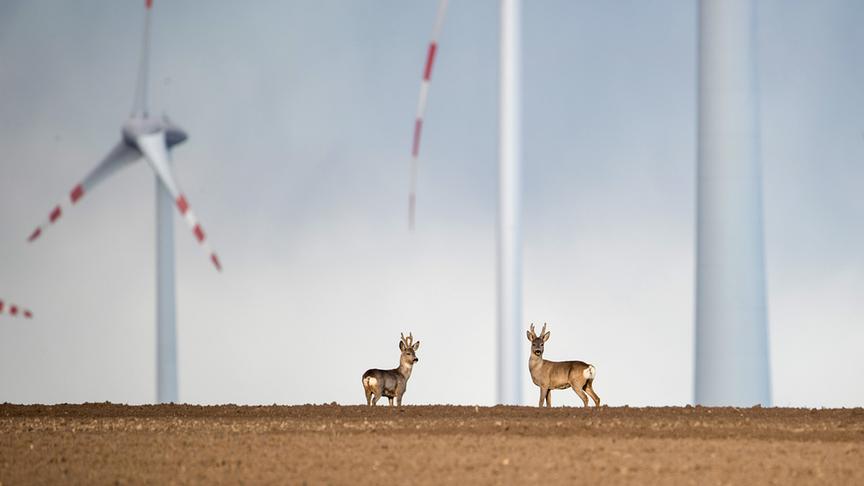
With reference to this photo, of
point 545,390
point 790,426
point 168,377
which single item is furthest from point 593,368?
point 168,377

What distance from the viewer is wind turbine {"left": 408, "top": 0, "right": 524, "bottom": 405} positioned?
120 feet

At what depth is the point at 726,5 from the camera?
1679 inches

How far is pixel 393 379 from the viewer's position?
121 ft

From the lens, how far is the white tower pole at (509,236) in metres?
36.7

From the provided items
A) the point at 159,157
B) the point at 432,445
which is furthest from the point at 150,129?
the point at 432,445

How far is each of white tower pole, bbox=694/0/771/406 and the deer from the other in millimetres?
6188

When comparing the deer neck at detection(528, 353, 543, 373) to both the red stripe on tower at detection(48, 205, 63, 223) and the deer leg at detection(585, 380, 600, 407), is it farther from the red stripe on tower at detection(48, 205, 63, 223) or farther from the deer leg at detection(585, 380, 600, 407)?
the red stripe on tower at detection(48, 205, 63, 223)

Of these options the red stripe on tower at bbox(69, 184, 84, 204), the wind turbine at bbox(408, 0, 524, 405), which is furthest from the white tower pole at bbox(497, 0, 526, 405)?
the red stripe on tower at bbox(69, 184, 84, 204)

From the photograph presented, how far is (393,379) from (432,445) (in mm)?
8792

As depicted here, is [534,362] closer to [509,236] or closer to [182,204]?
[509,236]

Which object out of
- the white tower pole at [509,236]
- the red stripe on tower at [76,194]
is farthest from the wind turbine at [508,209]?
the red stripe on tower at [76,194]

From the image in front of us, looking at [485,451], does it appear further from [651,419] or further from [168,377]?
[168,377]

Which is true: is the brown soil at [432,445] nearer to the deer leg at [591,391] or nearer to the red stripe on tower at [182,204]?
the deer leg at [591,391]

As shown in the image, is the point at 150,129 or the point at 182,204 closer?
the point at 182,204
